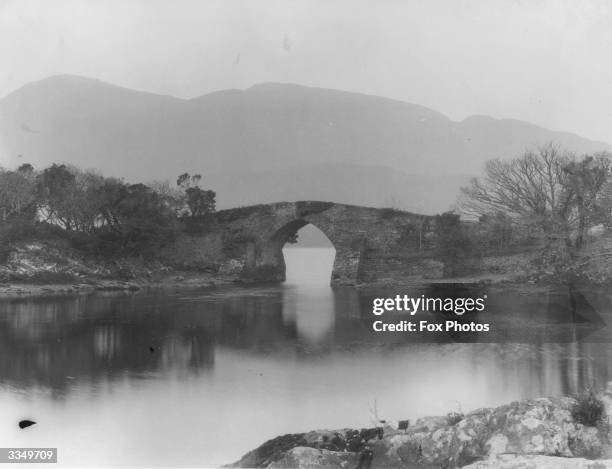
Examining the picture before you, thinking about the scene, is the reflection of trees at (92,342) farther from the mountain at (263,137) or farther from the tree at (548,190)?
the tree at (548,190)

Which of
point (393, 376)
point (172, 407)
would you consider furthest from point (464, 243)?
point (172, 407)

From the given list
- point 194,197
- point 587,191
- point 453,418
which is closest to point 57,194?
point 194,197

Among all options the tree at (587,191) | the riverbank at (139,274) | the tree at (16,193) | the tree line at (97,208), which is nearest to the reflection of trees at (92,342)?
the riverbank at (139,274)

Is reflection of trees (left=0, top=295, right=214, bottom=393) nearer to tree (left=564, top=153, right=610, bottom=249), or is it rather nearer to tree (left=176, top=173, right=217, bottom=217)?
tree (left=176, top=173, right=217, bottom=217)

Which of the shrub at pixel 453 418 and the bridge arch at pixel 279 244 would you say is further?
the bridge arch at pixel 279 244

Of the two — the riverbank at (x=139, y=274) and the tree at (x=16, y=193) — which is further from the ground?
the tree at (x=16, y=193)

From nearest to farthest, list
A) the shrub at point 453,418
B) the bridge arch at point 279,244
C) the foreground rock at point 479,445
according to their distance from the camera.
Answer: the foreground rock at point 479,445
the shrub at point 453,418
the bridge arch at point 279,244

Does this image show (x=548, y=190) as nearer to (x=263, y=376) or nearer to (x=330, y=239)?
(x=263, y=376)

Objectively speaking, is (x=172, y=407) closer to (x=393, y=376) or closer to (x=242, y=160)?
(x=393, y=376)

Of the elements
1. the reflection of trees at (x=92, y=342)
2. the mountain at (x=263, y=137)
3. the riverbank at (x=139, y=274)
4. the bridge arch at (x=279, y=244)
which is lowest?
the reflection of trees at (x=92, y=342)
